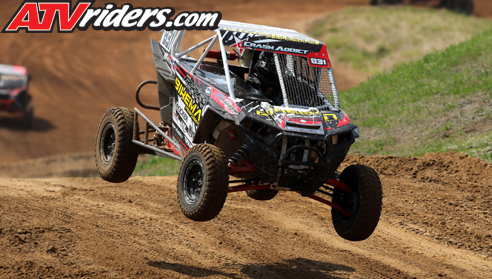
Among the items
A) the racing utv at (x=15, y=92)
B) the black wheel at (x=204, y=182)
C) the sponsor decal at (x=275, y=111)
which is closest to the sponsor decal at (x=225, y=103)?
the sponsor decal at (x=275, y=111)

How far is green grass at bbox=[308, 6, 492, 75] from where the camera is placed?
30750 millimetres

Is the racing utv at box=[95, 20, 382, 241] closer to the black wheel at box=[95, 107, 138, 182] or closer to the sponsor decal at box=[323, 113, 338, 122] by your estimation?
the sponsor decal at box=[323, 113, 338, 122]

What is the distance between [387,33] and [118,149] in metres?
23.9

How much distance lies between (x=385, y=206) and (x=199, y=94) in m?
5.74

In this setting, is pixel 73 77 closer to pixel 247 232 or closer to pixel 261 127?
pixel 247 232

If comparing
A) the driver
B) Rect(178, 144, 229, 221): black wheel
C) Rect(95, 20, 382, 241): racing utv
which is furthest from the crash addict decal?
the driver

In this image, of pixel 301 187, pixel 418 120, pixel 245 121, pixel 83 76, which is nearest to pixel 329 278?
pixel 301 187

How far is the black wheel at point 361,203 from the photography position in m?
9.08

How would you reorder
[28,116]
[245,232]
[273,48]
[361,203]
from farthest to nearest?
[28,116] < [245,232] < [273,48] < [361,203]

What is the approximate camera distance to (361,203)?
9102 millimetres

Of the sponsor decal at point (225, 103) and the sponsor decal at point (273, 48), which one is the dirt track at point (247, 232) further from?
the sponsor decal at point (273, 48)

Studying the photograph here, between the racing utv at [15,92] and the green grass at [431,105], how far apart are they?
1106 cm

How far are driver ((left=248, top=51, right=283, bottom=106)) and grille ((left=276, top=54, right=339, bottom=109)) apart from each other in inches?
11.7

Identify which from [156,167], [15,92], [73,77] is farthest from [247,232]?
[73,77]
